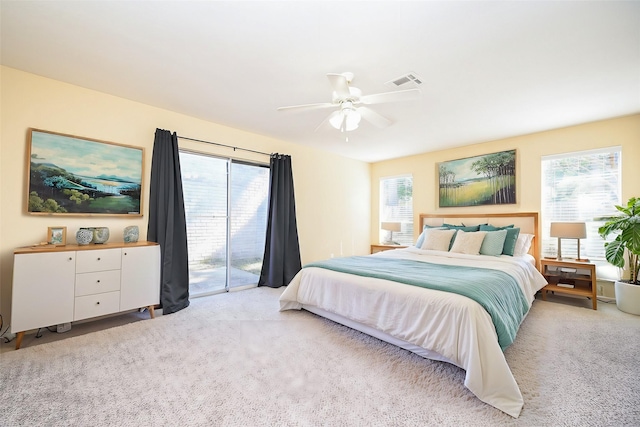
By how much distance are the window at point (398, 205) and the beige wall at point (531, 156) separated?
0.56ft

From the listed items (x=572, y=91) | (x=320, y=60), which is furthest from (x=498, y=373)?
(x=572, y=91)

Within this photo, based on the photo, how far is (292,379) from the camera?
191cm

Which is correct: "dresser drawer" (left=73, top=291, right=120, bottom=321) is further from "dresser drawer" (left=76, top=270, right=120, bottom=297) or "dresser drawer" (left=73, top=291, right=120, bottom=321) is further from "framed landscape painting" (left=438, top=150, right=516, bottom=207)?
"framed landscape painting" (left=438, top=150, right=516, bottom=207)

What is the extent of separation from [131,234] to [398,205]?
480cm

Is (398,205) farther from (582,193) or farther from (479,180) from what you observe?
(582,193)

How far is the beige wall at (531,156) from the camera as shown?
342 centimetres

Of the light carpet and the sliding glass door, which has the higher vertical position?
the sliding glass door

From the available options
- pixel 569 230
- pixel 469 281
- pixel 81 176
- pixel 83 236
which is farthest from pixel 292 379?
pixel 569 230

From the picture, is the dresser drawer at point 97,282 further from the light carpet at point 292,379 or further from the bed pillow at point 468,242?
the bed pillow at point 468,242

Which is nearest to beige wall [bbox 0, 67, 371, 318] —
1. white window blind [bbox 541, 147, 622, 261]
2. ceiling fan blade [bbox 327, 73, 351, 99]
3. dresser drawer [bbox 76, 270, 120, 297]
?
dresser drawer [bbox 76, 270, 120, 297]

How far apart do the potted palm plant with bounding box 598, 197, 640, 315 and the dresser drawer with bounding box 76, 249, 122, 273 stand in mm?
5558

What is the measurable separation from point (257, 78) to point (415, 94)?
1.50 meters

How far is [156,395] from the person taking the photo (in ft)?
5.66

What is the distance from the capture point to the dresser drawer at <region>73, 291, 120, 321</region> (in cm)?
253
